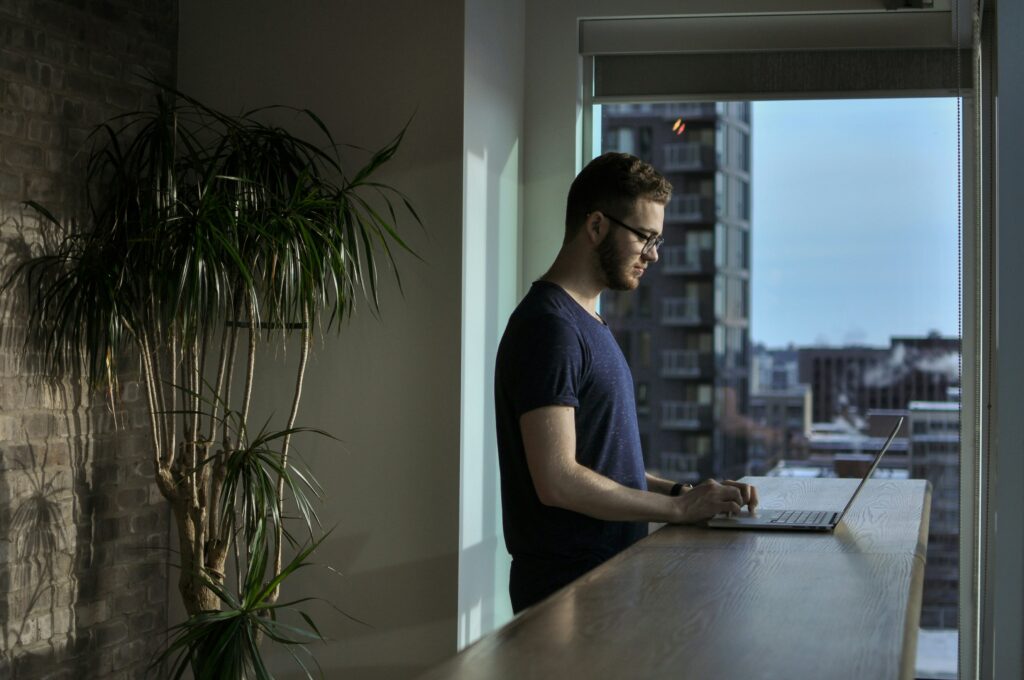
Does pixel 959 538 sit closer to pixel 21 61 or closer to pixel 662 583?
pixel 662 583

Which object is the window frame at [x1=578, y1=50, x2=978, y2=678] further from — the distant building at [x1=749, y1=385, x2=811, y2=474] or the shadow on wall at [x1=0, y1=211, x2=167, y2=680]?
the shadow on wall at [x1=0, y1=211, x2=167, y2=680]

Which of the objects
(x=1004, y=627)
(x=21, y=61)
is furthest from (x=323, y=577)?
(x=1004, y=627)

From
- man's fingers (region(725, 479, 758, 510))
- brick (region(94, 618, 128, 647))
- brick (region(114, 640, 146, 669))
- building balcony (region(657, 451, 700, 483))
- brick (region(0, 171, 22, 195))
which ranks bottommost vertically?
brick (region(114, 640, 146, 669))

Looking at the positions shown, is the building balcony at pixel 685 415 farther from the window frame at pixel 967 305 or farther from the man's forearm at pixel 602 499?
the man's forearm at pixel 602 499

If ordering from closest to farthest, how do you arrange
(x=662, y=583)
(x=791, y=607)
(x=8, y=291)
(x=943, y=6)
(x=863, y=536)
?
(x=791, y=607) → (x=662, y=583) → (x=863, y=536) → (x=8, y=291) → (x=943, y=6)

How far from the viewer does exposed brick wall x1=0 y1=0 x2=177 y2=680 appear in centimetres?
305

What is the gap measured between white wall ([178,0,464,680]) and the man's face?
107cm

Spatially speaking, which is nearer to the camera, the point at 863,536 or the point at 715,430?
the point at 863,536

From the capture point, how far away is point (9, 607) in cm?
306

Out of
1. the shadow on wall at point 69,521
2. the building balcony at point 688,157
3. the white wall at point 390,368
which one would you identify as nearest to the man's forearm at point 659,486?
the white wall at point 390,368

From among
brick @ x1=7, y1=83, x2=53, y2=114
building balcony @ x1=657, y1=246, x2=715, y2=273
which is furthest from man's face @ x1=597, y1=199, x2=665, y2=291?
building balcony @ x1=657, y1=246, x2=715, y2=273

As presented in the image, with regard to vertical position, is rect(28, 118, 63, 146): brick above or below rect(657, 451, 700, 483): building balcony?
above

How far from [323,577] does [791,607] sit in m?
2.48

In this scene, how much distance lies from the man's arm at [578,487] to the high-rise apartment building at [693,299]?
2050 mm
